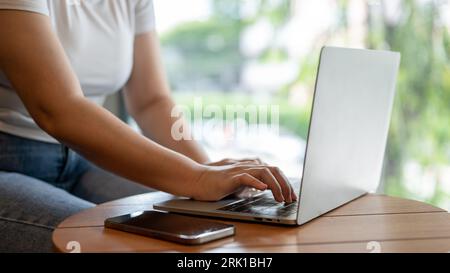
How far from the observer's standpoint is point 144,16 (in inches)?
58.2

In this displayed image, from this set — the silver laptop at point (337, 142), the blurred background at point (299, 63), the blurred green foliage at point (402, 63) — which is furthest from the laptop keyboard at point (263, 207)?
the blurred green foliage at point (402, 63)

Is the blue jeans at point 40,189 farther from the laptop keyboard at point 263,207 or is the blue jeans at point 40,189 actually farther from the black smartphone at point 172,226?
the laptop keyboard at point 263,207

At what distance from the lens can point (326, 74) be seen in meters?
0.78

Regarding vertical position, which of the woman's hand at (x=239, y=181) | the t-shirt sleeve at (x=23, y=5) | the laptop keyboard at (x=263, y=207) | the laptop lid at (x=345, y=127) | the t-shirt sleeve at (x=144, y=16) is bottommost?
the laptop keyboard at (x=263, y=207)

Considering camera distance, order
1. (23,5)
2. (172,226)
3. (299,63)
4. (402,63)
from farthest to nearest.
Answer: (299,63)
(402,63)
(23,5)
(172,226)

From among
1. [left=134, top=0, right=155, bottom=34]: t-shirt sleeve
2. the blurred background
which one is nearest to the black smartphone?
[left=134, top=0, right=155, bottom=34]: t-shirt sleeve

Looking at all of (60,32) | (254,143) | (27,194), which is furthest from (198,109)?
(27,194)

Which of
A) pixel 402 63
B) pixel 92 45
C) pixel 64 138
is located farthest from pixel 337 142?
pixel 402 63

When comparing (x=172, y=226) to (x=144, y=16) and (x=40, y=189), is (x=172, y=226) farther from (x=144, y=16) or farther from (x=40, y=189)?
(x=144, y=16)

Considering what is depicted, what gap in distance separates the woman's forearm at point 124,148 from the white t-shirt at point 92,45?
30cm

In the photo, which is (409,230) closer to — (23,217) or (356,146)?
(356,146)

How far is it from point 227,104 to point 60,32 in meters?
1.11

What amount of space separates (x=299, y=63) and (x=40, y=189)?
1.25 metres

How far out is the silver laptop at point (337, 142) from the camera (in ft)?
2.61
